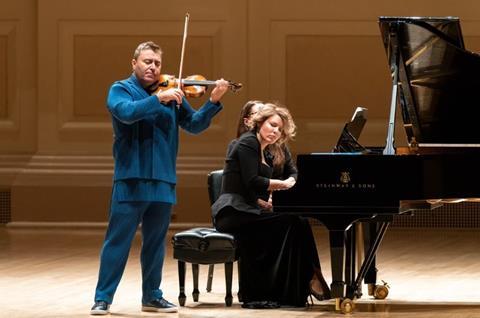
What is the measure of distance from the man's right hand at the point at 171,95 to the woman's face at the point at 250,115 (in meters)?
0.84

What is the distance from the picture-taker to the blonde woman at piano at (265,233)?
20.5 ft

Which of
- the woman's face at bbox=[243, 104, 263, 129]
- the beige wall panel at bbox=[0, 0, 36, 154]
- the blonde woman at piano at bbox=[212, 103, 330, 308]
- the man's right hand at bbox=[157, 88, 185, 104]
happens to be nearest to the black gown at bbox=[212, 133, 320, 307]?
the blonde woman at piano at bbox=[212, 103, 330, 308]

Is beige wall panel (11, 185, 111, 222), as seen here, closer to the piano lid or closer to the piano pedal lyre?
the piano pedal lyre

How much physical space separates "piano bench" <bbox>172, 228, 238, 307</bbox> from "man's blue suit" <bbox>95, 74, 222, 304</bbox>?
0.28m

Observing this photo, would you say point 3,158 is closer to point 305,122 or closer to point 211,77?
point 211,77

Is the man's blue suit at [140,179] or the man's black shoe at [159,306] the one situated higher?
the man's blue suit at [140,179]

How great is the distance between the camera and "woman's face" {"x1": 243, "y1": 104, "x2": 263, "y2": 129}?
654cm

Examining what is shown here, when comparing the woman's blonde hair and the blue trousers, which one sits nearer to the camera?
the blue trousers

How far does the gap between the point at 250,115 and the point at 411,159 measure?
109 cm

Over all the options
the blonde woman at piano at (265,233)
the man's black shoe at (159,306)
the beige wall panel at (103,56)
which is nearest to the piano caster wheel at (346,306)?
the blonde woman at piano at (265,233)

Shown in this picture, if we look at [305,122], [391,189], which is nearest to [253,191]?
[391,189]

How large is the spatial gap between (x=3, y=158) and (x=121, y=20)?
1.71 metres

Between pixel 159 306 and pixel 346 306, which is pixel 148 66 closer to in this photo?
pixel 159 306

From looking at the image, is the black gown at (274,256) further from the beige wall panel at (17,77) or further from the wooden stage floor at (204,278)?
the beige wall panel at (17,77)
